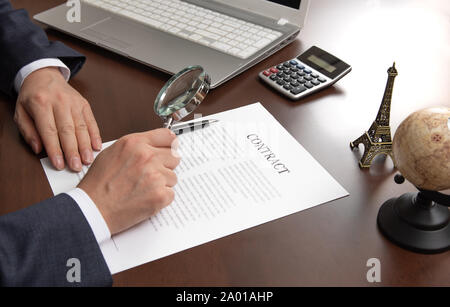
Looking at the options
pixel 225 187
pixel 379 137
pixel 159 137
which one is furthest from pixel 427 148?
pixel 159 137

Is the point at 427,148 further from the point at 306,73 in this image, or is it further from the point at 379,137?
the point at 306,73

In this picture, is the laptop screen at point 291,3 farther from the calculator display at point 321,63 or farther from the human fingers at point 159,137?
the human fingers at point 159,137

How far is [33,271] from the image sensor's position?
613 millimetres

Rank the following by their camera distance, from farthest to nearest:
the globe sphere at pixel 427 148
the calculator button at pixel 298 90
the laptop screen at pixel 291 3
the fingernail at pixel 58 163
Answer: the laptop screen at pixel 291 3 < the calculator button at pixel 298 90 < the fingernail at pixel 58 163 < the globe sphere at pixel 427 148

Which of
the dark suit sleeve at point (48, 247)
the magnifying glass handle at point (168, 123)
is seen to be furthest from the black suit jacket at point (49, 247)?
the magnifying glass handle at point (168, 123)

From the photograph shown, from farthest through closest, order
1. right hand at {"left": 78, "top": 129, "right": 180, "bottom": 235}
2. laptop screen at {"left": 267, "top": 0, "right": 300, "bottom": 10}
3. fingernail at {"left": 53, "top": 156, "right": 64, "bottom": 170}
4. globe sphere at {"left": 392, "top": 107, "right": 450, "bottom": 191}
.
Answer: laptop screen at {"left": 267, "top": 0, "right": 300, "bottom": 10} → fingernail at {"left": 53, "top": 156, "right": 64, "bottom": 170} → right hand at {"left": 78, "top": 129, "right": 180, "bottom": 235} → globe sphere at {"left": 392, "top": 107, "right": 450, "bottom": 191}

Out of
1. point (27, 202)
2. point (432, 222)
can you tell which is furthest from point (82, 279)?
point (432, 222)

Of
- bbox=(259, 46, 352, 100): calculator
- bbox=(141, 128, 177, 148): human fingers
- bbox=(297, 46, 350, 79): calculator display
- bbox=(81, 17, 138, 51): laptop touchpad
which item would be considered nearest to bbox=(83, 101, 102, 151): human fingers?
bbox=(141, 128, 177, 148): human fingers

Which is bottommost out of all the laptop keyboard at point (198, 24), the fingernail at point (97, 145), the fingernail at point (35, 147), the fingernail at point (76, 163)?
the fingernail at point (35, 147)

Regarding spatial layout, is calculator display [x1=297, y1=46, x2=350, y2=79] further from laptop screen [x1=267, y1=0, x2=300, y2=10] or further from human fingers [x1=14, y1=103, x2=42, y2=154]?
human fingers [x1=14, y1=103, x2=42, y2=154]

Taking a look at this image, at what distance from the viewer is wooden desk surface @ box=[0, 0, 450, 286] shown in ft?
2.04

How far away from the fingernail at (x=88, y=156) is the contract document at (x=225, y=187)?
0.03m

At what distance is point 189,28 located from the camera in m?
1.08

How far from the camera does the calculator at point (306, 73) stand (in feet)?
3.05
